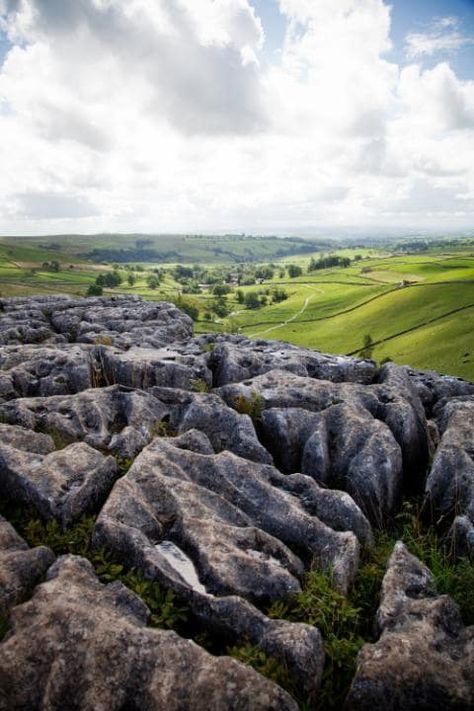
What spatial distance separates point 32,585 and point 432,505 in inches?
513

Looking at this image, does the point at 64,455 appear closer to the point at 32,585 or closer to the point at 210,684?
the point at 32,585

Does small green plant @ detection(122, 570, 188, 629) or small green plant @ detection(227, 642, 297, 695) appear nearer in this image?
small green plant @ detection(227, 642, 297, 695)

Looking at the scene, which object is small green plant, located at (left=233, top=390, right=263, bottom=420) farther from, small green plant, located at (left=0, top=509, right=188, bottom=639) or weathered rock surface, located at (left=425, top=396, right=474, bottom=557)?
small green plant, located at (left=0, top=509, right=188, bottom=639)

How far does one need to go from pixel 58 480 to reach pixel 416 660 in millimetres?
10792

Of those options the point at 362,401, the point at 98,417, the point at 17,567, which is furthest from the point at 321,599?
the point at 98,417

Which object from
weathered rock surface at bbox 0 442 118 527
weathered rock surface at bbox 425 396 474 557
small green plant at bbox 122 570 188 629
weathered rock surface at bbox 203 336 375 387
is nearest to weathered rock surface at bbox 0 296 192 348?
weathered rock surface at bbox 203 336 375 387

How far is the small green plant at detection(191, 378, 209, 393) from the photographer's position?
81.8 ft

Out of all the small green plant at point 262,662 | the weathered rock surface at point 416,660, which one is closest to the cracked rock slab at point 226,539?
the small green plant at point 262,662

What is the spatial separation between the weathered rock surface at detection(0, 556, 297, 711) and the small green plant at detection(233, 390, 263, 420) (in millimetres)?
11974

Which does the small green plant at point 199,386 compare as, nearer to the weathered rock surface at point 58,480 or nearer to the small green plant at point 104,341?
the weathered rock surface at point 58,480

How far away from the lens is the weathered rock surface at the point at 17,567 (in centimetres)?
985

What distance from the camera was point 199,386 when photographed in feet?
82.8

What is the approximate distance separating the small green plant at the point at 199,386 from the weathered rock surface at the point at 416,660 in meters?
15.8

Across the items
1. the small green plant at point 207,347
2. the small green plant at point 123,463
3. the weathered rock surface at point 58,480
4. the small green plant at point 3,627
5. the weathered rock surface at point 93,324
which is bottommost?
the weathered rock surface at point 93,324
